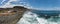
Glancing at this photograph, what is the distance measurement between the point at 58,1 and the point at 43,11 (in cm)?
15

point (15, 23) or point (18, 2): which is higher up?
point (18, 2)

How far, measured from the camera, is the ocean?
4.18 ft

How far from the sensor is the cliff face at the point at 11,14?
131cm

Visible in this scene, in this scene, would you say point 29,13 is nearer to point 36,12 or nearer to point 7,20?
point 36,12

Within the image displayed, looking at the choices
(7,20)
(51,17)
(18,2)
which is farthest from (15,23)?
(51,17)

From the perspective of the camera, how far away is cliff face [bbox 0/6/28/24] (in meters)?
1.31

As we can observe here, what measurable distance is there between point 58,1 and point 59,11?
3.3 inches

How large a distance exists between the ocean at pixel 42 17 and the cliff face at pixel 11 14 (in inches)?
2.0

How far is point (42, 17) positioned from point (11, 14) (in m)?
0.27

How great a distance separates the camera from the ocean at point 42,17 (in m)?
1.28

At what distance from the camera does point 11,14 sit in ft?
4.39

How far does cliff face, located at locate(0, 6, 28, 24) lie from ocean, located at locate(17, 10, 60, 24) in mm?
50

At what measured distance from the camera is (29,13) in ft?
4.35

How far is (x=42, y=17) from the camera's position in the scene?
1304 millimetres
